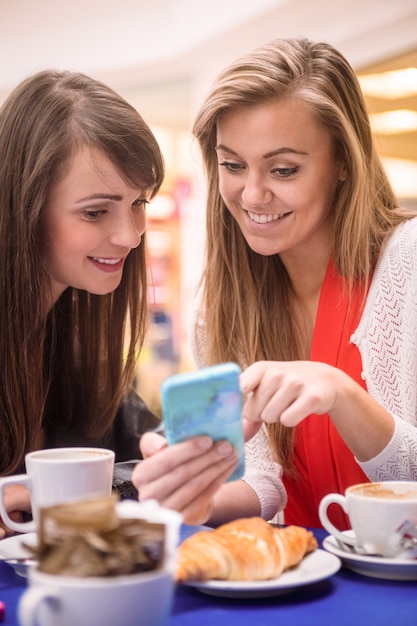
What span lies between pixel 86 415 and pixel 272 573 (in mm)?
1018

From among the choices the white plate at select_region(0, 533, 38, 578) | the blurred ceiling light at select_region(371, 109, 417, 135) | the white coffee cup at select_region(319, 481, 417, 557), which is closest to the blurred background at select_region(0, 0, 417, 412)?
the blurred ceiling light at select_region(371, 109, 417, 135)

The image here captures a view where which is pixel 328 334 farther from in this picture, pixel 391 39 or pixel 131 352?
pixel 391 39

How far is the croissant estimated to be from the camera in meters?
0.94

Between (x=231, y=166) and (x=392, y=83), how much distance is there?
2.73 meters

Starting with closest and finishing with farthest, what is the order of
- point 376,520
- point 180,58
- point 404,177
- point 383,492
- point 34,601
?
point 34,601, point 376,520, point 383,492, point 404,177, point 180,58

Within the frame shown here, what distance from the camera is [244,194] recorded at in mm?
1697

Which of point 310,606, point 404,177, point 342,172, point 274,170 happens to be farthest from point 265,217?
point 404,177

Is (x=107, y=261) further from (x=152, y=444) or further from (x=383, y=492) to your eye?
(x=383, y=492)

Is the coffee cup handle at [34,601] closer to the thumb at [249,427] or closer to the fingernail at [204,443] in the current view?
the fingernail at [204,443]

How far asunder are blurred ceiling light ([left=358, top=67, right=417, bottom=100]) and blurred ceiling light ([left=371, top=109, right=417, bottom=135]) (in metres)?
0.08

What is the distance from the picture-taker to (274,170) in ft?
5.57

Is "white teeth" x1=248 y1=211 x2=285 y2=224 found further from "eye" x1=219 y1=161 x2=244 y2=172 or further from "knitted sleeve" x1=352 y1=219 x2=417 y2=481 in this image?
"knitted sleeve" x1=352 y1=219 x2=417 y2=481

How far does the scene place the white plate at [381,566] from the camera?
1021mm

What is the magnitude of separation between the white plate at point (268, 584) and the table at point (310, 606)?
1 centimetres
